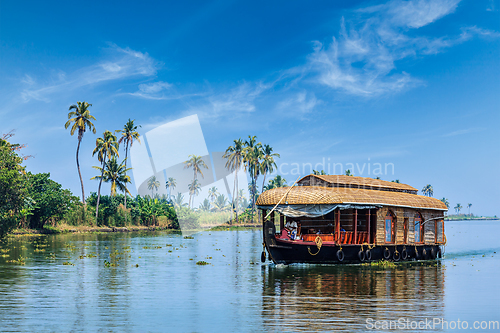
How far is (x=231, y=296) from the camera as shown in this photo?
588 inches

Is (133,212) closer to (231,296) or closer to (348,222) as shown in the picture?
(348,222)

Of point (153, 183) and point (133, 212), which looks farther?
point (153, 183)

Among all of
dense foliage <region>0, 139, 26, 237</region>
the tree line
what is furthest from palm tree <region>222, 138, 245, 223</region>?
dense foliage <region>0, 139, 26, 237</region>

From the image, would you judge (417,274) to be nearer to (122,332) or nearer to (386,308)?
(386,308)

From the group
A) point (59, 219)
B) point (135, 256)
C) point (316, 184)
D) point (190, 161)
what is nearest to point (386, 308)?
point (316, 184)

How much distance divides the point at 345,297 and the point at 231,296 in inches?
145

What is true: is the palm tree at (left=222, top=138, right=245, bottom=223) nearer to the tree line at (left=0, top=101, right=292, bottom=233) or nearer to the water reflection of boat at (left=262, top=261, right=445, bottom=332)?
the tree line at (left=0, top=101, right=292, bottom=233)

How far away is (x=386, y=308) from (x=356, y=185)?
13923 mm

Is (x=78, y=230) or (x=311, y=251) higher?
(x=311, y=251)

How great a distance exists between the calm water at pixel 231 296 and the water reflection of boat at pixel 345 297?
0.03m

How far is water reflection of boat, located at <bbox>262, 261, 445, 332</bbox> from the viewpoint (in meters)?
11.2

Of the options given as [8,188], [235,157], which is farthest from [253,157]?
[8,188]

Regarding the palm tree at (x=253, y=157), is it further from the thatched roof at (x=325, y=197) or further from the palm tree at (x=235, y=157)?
the thatched roof at (x=325, y=197)

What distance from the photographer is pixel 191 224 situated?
8462 centimetres
